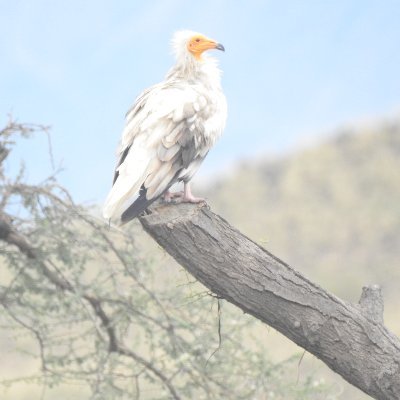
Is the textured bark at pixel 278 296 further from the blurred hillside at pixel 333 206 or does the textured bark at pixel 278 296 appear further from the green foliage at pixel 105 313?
the blurred hillside at pixel 333 206

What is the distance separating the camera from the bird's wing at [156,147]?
14.4 feet

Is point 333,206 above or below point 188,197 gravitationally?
above

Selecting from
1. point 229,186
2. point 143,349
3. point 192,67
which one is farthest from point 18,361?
point 192,67

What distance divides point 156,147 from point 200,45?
4.64 ft

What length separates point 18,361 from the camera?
2294 cm

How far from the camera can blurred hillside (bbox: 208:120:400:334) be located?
93.8 ft

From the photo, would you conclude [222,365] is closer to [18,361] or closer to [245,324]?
[245,324]

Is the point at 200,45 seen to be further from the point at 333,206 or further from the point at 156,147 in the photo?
the point at 333,206

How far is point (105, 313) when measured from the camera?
282 inches

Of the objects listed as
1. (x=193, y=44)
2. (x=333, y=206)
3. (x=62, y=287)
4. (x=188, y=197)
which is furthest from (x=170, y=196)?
(x=333, y=206)

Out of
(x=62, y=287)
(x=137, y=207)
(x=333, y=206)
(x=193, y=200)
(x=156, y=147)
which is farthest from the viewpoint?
(x=333, y=206)

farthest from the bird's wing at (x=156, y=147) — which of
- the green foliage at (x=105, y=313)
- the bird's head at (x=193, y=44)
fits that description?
the green foliage at (x=105, y=313)

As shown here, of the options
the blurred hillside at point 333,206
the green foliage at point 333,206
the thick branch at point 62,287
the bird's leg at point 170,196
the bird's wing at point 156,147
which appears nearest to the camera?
the bird's wing at point 156,147

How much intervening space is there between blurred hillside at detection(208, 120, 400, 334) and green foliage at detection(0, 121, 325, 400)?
18911mm
